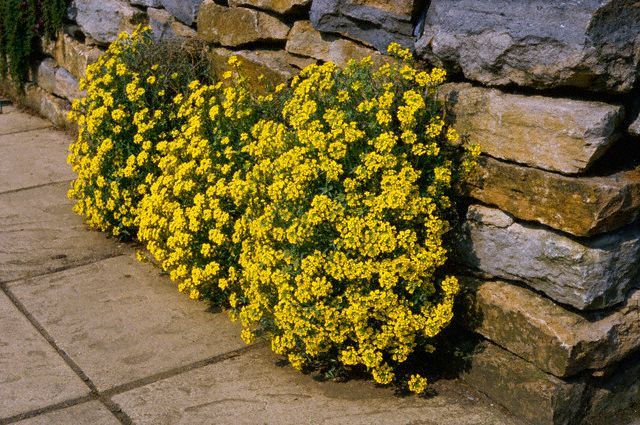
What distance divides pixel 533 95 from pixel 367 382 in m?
1.25

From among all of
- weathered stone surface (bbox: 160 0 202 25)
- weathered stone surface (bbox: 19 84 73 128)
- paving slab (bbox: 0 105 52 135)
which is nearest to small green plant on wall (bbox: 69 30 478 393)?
weathered stone surface (bbox: 160 0 202 25)

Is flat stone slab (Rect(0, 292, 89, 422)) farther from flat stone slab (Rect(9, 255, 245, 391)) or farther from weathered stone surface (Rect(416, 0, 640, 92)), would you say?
weathered stone surface (Rect(416, 0, 640, 92))

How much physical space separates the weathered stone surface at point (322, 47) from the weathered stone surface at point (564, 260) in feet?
3.33

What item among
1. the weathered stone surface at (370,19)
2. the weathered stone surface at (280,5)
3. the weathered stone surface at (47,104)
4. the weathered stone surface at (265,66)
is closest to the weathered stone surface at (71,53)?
the weathered stone surface at (47,104)

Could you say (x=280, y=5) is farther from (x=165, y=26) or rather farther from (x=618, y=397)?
(x=618, y=397)

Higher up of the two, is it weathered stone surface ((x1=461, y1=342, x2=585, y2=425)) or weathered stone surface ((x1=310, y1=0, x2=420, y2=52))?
weathered stone surface ((x1=310, y1=0, x2=420, y2=52))

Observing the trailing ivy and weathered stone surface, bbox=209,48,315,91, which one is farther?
the trailing ivy

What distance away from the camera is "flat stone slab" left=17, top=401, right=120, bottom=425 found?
135 inches

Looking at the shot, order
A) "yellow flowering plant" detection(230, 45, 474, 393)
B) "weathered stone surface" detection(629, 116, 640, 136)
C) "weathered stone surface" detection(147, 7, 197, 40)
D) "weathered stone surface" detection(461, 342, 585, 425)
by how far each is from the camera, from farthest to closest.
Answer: "weathered stone surface" detection(147, 7, 197, 40), "yellow flowering plant" detection(230, 45, 474, 393), "weathered stone surface" detection(461, 342, 585, 425), "weathered stone surface" detection(629, 116, 640, 136)

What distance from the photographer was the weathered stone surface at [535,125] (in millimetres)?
3176

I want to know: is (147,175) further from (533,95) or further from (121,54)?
(533,95)

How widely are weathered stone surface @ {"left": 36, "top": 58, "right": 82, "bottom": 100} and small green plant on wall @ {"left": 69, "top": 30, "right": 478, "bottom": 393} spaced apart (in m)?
2.34

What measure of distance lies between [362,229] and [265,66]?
4.93 ft

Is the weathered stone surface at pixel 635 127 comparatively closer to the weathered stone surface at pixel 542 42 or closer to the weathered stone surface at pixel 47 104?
the weathered stone surface at pixel 542 42
